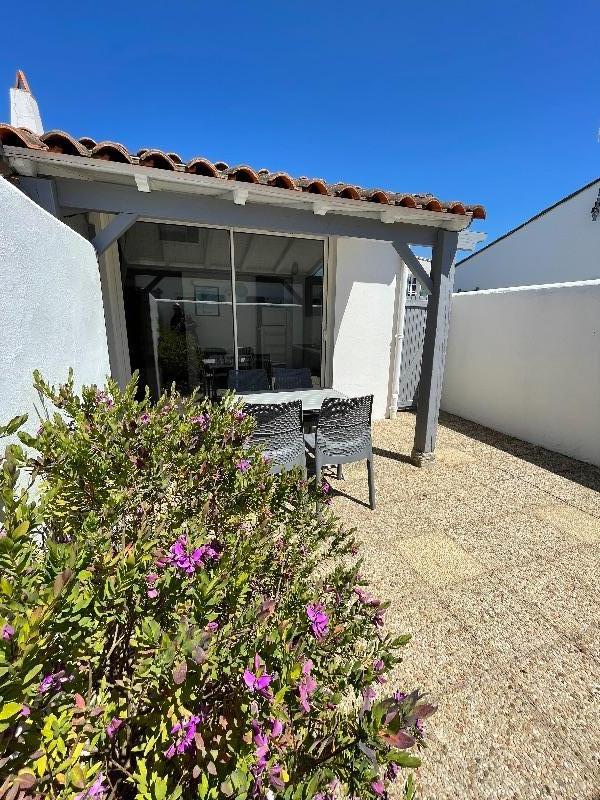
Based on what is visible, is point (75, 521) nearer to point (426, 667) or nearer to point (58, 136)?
point (426, 667)

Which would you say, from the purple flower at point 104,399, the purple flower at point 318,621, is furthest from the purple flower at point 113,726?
the purple flower at point 104,399

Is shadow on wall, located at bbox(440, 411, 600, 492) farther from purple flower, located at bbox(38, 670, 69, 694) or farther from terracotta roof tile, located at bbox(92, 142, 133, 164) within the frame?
terracotta roof tile, located at bbox(92, 142, 133, 164)

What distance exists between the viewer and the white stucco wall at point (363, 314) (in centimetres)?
604

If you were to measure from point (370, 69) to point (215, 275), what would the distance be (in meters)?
5.23

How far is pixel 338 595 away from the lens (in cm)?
121

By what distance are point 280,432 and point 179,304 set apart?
134 inches

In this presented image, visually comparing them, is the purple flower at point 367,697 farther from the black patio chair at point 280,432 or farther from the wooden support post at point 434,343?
the wooden support post at point 434,343

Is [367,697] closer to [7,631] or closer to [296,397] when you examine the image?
[7,631]

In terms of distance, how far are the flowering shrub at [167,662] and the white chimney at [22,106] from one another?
478cm

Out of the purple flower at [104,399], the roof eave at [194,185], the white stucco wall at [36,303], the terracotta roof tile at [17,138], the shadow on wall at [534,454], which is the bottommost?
the shadow on wall at [534,454]

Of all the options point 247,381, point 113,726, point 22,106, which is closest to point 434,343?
point 247,381

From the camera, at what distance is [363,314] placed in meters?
6.30

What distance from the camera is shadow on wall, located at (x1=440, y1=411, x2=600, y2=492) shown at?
4.67 m

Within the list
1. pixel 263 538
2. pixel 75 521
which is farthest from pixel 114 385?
pixel 263 538
